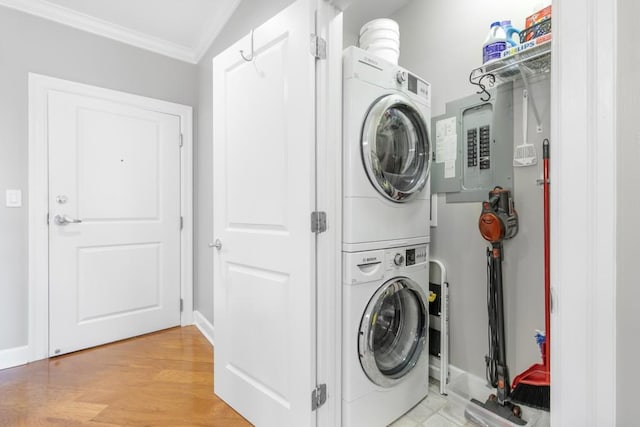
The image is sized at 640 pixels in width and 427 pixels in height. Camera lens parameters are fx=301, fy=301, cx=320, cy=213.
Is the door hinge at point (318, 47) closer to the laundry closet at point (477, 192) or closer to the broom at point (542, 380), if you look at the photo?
the laundry closet at point (477, 192)

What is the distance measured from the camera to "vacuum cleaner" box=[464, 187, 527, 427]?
1479 mm

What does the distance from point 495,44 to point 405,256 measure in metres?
1.12

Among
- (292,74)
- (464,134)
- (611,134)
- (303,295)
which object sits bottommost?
(303,295)

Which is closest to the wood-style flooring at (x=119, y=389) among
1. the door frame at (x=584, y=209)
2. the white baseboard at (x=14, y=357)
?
the white baseboard at (x=14, y=357)

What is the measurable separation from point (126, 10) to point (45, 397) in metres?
2.69

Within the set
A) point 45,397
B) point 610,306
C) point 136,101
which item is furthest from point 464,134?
point 45,397

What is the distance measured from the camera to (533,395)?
128 centimetres

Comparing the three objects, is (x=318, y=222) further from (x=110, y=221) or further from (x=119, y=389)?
(x=110, y=221)

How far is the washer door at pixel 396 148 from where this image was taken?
1.39 metres

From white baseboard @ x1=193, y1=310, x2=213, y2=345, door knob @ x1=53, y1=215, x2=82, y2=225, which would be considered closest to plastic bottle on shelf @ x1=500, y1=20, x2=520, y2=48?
white baseboard @ x1=193, y1=310, x2=213, y2=345

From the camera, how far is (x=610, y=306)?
1.80ft

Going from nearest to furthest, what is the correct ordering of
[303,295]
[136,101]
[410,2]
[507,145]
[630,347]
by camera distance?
[630,347]
[303,295]
[507,145]
[410,2]
[136,101]

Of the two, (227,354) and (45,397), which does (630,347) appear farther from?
(45,397)

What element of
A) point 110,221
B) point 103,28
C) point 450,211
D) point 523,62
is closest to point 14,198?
point 110,221
